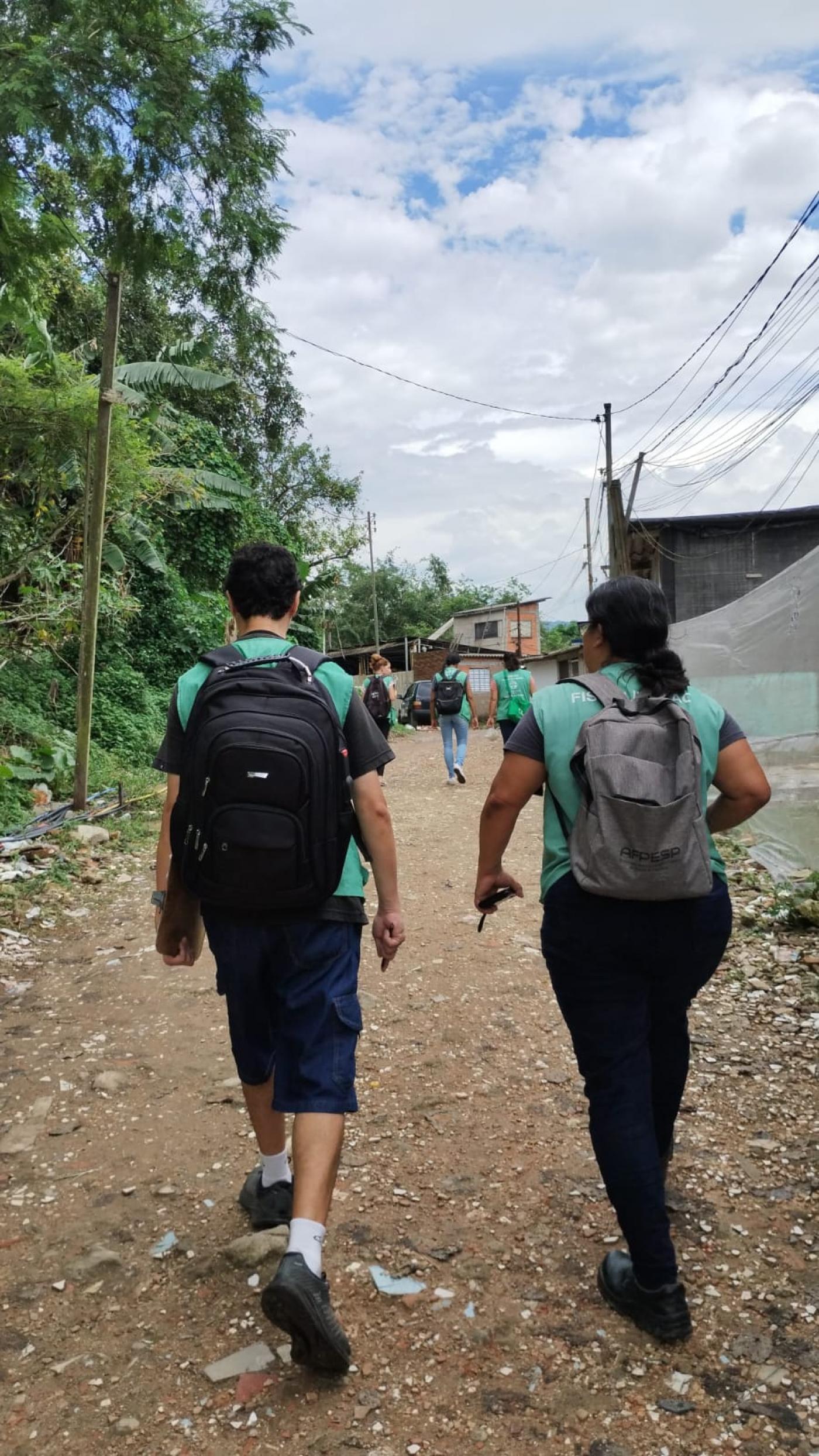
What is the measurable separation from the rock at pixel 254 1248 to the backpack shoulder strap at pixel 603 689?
1.73 metres

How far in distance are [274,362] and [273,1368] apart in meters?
25.2

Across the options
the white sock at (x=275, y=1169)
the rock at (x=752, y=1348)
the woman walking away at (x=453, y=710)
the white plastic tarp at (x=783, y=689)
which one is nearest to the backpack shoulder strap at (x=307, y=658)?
the white sock at (x=275, y=1169)

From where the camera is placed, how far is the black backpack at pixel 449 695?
420 inches

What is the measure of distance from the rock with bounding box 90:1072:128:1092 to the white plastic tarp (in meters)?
4.11

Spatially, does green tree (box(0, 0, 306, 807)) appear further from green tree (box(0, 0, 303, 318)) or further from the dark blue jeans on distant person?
the dark blue jeans on distant person

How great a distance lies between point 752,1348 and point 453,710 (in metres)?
8.81

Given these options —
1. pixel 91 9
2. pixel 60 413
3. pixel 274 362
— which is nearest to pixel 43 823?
pixel 60 413

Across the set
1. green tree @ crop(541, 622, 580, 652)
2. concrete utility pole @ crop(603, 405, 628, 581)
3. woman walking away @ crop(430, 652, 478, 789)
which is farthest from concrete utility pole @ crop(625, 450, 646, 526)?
green tree @ crop(541, 622, 580, 652)

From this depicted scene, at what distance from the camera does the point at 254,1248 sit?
253cm

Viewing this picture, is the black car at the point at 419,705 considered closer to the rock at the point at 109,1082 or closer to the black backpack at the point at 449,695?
the black backpack at the point at 449,695

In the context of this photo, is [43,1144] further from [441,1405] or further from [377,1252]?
[441,1405]

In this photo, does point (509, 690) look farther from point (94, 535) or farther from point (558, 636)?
point (558, 636)

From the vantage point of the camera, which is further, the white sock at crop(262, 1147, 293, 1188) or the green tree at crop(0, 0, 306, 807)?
the green tree at crop(0, 0, 306, 807)

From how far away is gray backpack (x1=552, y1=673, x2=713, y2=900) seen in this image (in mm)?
2021
